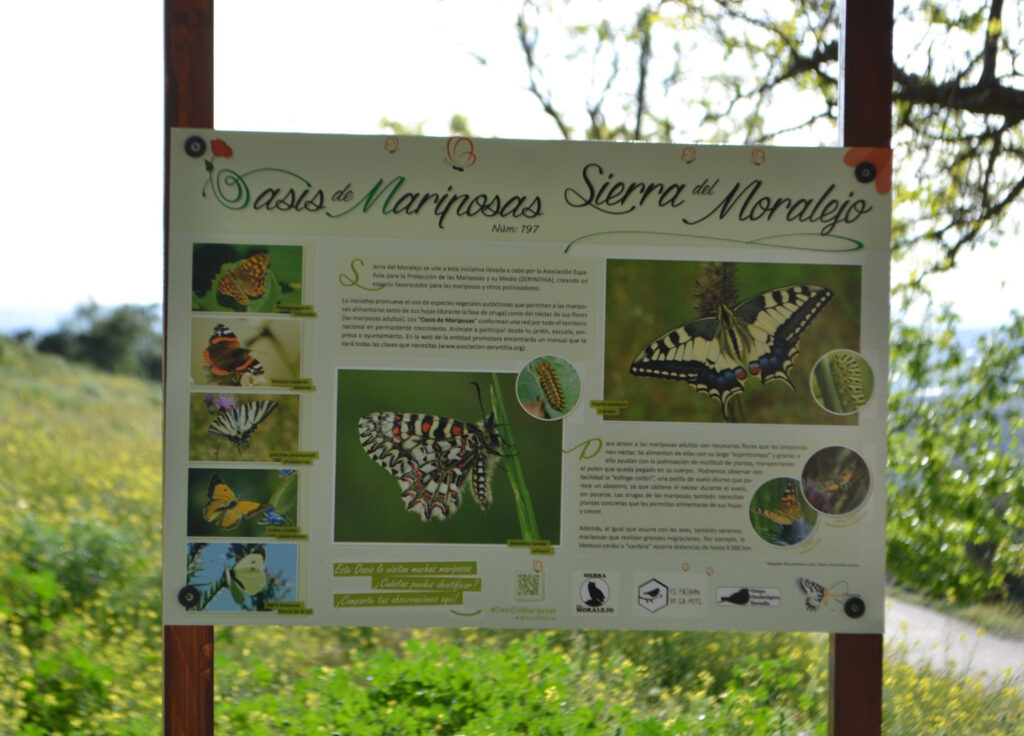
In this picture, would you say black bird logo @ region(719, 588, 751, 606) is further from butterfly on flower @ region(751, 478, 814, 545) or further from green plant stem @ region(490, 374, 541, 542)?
green plant stem @ region(490, 374, 541, 542)

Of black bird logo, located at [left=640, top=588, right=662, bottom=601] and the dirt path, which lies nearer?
black bird logo, located at [left=640, top=588, right=662, bottom=601]

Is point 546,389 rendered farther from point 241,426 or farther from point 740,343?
point 241,426

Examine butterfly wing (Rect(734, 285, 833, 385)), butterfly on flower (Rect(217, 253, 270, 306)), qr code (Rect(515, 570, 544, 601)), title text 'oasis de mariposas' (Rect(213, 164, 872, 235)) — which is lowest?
qr code (Rect(515, 570, 544, 601))

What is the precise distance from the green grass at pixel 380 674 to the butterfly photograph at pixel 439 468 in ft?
4.78

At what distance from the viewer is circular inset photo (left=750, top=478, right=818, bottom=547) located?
7.25 ft

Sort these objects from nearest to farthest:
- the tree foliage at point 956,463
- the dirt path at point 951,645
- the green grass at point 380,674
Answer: the green grass at point 380,674
the dirt path at point 951,645
the tree foliage at point 956,463

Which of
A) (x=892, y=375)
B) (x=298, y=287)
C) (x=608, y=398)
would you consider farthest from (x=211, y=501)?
(x=892, y=375)

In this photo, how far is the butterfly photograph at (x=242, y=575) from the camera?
2.19 metres

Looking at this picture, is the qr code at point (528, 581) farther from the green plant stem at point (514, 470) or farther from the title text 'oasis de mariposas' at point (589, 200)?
the title text 'oasis de mariposas' at point (589, 200)

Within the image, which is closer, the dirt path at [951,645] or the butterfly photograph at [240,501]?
the butterfly photograph at [240,501]

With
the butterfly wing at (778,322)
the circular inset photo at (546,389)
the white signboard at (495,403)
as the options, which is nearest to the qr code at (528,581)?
the white signboard at (495,403)

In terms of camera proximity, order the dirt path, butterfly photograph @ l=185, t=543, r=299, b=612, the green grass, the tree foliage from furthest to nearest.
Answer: the tree foliage
the dirt path
the green grass
butterfly photograph @ l=185, t=543, r=299, b=612

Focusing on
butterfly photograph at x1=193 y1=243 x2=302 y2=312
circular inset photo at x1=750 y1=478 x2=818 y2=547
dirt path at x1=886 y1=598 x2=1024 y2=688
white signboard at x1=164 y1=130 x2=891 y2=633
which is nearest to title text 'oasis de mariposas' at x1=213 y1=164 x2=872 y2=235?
white signboard at x1=164 y1=130 x2=891 y2=633

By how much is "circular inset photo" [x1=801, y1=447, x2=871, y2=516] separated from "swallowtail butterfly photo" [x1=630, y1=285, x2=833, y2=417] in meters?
0.23
